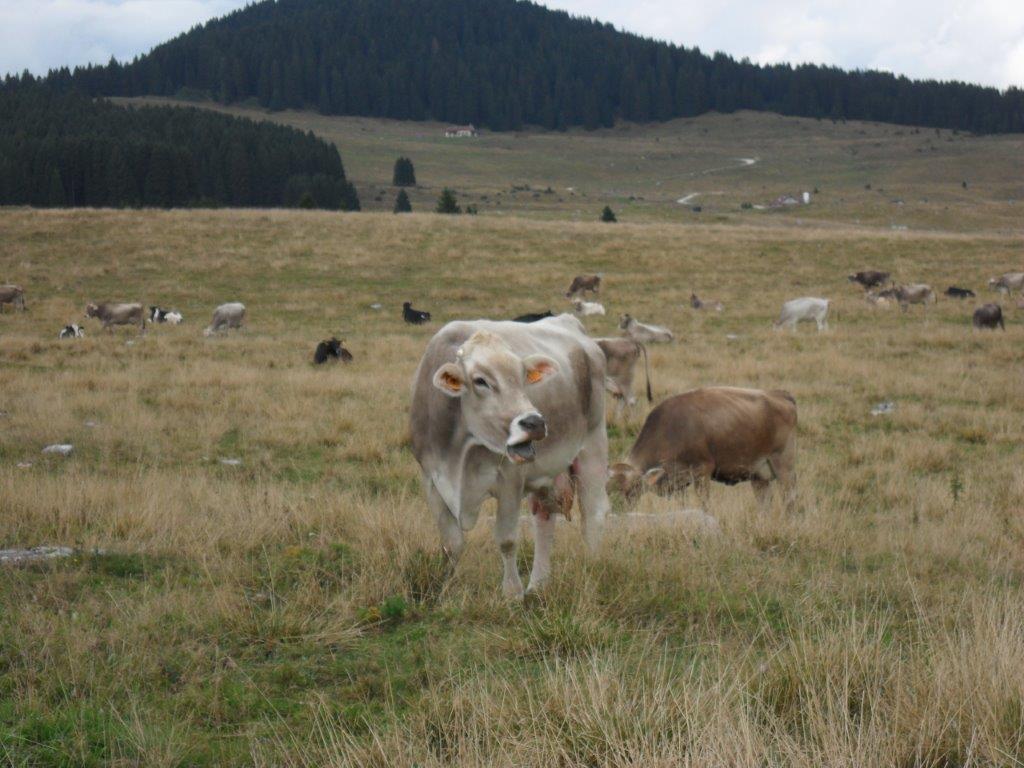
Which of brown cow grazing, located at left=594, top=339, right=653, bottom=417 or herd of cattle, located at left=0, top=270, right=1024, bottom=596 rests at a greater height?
herd of cattle, located at left=0, top=270, right=1024, bottom=596

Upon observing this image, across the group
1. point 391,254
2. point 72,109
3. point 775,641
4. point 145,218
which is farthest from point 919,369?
point 72,109

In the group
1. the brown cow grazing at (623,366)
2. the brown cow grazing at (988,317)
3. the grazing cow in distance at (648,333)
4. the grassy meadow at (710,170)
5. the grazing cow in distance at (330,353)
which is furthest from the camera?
the grassy meadow at (710,170)

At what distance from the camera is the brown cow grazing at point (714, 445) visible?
9.32 m

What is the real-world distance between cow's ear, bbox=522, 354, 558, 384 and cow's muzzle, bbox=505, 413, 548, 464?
1.89ft

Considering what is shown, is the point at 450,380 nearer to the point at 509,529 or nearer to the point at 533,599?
the point at 509,529

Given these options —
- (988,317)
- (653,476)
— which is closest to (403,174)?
(988,317)

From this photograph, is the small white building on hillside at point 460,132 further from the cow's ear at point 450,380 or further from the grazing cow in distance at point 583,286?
the cow's ear at point 450,380

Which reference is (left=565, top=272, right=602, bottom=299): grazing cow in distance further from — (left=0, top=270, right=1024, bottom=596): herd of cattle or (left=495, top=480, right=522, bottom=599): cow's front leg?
(left=495, top=480, right=522, bottom=599): cow's front leg

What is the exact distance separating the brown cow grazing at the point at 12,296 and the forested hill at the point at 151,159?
4538 cm

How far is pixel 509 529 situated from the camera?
5.52 metres

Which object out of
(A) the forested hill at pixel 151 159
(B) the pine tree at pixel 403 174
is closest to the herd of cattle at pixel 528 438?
(A) the forested hill at pixel 151 159

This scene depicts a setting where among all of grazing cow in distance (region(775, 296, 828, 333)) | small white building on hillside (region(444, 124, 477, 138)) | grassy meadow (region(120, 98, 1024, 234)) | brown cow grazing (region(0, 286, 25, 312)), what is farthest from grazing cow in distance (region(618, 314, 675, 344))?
small white building on hillside (region(444, 124, 477, 138))

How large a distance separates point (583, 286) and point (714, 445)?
84.1ft

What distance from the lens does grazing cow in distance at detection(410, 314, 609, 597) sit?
5.10 meters
